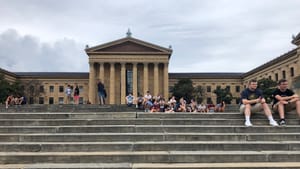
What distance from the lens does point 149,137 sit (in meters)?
8.21

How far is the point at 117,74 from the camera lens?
80.5 metres

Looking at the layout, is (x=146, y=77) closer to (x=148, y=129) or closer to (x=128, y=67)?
(x=128, y=67)

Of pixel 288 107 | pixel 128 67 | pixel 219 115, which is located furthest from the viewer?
pixel 128 67

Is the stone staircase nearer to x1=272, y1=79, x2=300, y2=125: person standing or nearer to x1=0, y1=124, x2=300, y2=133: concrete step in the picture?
x1=0, y1=124, x2=300, y2=133: concrete step

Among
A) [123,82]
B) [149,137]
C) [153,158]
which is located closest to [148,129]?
[149,137]

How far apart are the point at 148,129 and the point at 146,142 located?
3.64ft

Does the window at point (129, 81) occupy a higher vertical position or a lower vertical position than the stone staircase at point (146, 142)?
higher

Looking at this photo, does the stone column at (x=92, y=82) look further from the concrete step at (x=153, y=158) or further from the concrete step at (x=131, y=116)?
the concrete step at (x=153, y=158)

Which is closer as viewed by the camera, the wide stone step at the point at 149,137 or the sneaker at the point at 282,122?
the wide stone step at the point at 149,137

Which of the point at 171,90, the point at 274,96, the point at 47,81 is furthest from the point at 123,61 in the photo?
the point at 274,96

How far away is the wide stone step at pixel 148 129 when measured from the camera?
8766mm

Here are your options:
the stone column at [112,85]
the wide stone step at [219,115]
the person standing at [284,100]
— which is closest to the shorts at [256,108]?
the wide stone step at [219,115]

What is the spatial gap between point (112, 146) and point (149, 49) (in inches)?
2749

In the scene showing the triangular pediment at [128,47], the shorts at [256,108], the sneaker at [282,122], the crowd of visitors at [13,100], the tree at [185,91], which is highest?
the triangular pediment at [128,47]
